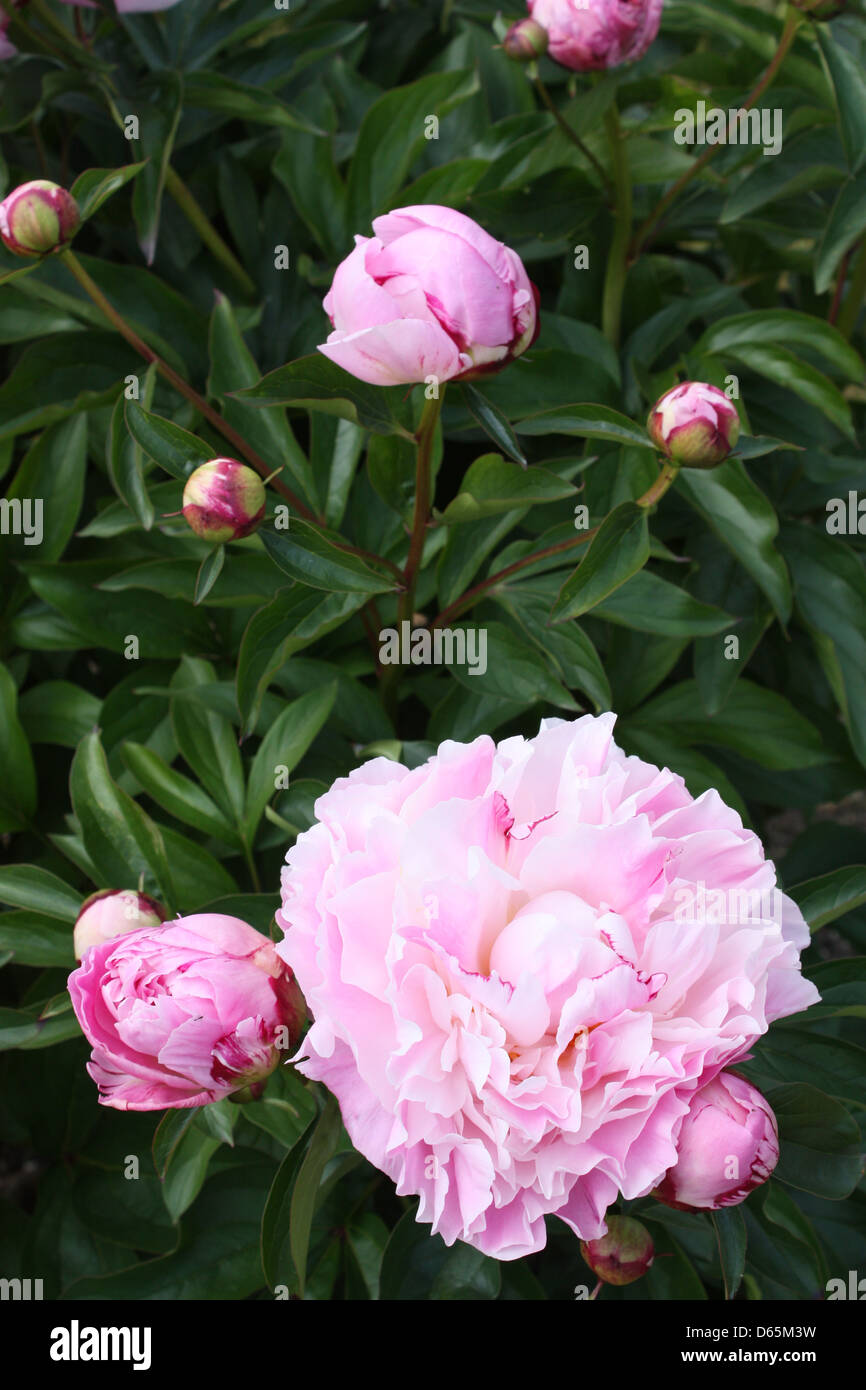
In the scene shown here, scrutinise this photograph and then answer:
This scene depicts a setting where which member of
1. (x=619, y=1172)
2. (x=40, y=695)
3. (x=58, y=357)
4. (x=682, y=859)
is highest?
(x=58, y=357)

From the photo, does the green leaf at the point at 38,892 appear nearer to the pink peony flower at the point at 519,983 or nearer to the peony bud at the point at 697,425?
the pink peony flower at the point at 519,983

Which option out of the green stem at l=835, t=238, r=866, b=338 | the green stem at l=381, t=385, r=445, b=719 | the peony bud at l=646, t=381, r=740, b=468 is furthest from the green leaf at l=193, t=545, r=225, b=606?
the green stem at l=835, t=238, r=866, b=338

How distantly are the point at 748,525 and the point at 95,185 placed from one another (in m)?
0.46

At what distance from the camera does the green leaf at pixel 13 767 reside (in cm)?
81

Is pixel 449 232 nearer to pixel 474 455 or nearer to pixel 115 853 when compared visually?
pixel 115 853

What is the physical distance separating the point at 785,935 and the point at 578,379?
506 mm

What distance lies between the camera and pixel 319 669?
0.79 meters

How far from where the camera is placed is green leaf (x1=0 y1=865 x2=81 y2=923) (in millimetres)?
641

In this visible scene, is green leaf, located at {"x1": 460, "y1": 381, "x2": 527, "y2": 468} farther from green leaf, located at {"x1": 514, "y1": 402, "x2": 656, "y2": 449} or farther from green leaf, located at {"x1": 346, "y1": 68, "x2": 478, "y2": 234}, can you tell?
green leaf, located at {"x1": 346, "y1": 68, "x2": 478, "y2": 234}

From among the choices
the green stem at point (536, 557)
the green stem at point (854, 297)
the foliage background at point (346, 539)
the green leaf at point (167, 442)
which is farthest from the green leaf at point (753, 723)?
the green leaf at point (167, 442)

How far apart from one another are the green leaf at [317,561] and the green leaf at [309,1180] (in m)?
0.25

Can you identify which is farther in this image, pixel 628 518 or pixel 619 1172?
pixel 628 518

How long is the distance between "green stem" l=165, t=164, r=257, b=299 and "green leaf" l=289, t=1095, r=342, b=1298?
27.5 inches

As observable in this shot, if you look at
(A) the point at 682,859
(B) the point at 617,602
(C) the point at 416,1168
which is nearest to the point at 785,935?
(A) the point at 682,859
